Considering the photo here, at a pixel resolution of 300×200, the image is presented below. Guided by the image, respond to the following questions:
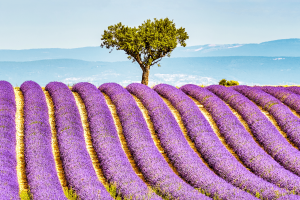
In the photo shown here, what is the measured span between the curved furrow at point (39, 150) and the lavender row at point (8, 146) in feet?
1.33

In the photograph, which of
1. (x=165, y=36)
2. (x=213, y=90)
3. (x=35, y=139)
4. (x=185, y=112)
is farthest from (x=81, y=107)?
A: (x=165, y=36)

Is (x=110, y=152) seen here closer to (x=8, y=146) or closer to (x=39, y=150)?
(x=39, y=150)

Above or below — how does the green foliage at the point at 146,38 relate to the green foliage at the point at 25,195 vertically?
above

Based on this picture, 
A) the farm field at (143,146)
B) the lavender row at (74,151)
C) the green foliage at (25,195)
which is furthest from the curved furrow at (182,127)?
the green foliage at (25,195)

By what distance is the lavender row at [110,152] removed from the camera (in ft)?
27.9

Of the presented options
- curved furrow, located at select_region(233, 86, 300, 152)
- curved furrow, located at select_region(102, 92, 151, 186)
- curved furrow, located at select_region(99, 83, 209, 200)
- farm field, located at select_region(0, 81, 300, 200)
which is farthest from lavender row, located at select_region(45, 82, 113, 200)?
curved furrow, located at select_region(233, 86, 300, 152)

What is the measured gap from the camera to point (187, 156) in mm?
10461

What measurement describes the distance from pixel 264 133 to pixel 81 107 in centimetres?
834

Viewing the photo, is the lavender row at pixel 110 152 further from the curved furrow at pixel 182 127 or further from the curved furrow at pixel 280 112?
the curved furrow at pixel 280 112

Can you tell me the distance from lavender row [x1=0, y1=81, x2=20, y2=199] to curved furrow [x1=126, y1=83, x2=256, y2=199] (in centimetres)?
494

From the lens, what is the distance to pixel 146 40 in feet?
91.9

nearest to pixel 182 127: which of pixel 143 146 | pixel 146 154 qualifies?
pixel 143 146

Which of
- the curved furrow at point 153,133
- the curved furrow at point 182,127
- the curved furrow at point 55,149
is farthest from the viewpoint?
the curved furrow at point 182,127

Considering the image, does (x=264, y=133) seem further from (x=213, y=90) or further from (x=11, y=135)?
(x=11, y=135)
